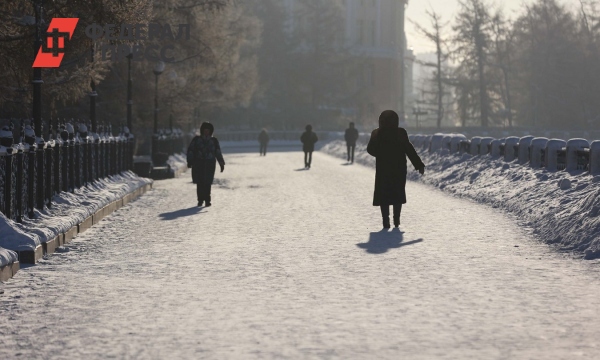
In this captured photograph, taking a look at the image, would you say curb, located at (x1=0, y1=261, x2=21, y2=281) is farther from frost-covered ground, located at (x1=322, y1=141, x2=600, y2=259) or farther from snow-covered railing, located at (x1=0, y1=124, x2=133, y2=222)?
frost-covered ground, located at (x1=322, y1=141, x2=600, y2=259)

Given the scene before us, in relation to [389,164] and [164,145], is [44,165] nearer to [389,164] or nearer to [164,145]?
[389,164]

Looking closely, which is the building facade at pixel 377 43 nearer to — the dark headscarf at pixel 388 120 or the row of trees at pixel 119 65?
the row of trees at pixel 119 65

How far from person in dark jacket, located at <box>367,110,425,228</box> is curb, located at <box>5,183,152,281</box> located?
4130 mm

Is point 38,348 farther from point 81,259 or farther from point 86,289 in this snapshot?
point 81,259

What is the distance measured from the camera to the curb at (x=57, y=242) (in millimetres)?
10641

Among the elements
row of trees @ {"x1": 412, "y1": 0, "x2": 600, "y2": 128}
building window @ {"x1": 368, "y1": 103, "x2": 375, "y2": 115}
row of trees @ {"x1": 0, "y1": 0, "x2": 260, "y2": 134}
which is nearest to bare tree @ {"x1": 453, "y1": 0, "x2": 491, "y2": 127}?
row of trees @ {"x1": 412, "y1": 0, "x2": 600, "y2": 128}

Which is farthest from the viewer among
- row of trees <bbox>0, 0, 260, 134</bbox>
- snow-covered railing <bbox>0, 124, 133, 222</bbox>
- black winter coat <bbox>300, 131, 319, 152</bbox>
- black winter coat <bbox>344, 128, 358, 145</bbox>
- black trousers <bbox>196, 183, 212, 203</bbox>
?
black winter coat <bbox>344, 128, 358, 145</bbox>

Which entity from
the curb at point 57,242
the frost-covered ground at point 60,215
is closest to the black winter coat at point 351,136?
the frost-covered ground at point 60,215

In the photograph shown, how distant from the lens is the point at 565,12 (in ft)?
322

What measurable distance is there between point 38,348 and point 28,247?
4.56 meters

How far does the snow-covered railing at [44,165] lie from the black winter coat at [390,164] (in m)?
4.58

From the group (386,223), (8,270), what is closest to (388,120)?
(386,223)

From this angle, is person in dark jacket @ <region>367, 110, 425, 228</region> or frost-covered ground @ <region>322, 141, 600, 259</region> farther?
person in dark jacket @ <region>367, 110, 425, 228</region>

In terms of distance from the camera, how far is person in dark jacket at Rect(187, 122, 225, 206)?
20562 mm
